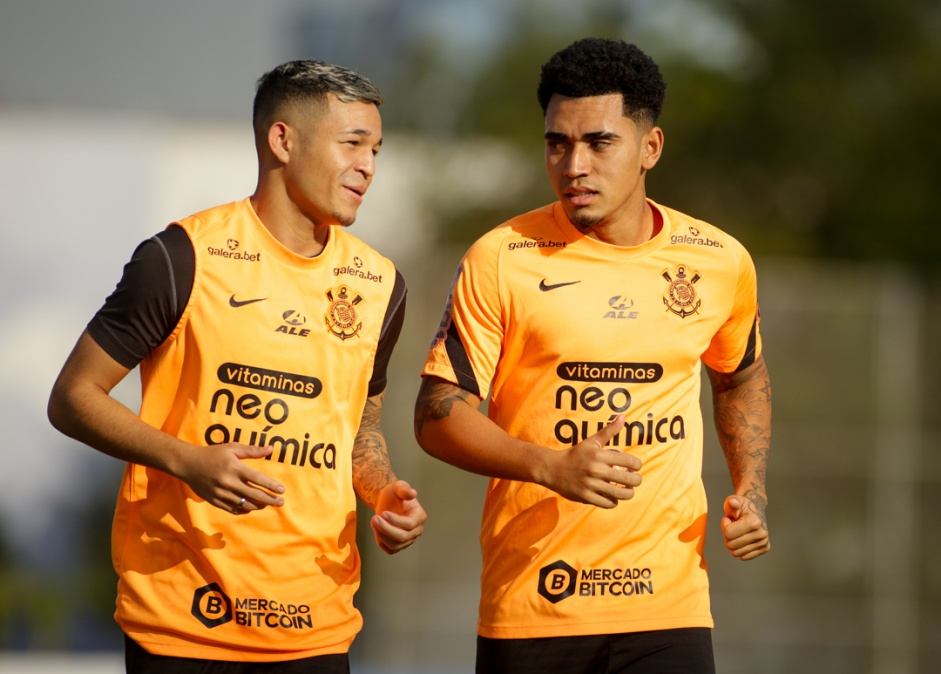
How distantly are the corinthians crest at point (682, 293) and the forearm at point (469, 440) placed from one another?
78 centimetres

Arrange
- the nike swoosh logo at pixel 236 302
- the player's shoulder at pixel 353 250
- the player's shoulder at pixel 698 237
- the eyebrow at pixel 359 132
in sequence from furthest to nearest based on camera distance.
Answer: the player's shoulder at pixel 698 237 → the player's shoulder at pixel 353 250 → the eyebrow at pixel 359 132 → the nike swoosh logo at pixel 236 302

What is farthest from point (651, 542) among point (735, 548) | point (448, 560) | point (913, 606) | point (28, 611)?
point (28, 611)

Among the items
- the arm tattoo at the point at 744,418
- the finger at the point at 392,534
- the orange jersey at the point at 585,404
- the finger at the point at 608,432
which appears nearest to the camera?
the finger at the point at 608,432

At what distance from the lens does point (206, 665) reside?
3484 mm

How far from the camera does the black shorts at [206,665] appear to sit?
3.45 m

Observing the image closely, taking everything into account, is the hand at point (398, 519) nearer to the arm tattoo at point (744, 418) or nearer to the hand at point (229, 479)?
the hand at point (229, 479)

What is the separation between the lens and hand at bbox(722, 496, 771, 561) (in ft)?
12.1

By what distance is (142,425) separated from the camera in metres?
3.35

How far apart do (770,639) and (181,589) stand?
9376mm

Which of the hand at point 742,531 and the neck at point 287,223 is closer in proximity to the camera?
the hand at point 742,531

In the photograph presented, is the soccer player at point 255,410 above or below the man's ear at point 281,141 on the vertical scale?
below

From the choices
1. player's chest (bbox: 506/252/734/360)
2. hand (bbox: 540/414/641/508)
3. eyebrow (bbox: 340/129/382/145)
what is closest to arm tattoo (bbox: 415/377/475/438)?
player's chest (bbox: 506/252/734/360)

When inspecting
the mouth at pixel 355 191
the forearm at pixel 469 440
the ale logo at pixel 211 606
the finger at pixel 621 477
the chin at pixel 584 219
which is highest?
the mouth at pixel 355 191

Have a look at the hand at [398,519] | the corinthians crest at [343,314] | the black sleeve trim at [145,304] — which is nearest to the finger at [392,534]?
the hand at [398,519]
